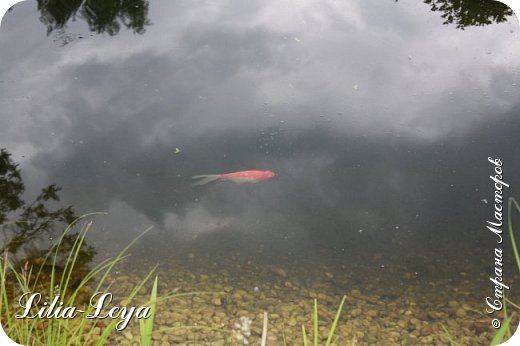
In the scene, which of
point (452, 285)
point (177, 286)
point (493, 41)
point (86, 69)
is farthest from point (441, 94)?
point (86, 69)

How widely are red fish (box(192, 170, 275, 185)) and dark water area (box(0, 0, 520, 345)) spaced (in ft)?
0.16

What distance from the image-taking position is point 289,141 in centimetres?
349

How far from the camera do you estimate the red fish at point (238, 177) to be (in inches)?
126

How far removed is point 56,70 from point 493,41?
385 cm

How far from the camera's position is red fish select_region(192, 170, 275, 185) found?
3203mm

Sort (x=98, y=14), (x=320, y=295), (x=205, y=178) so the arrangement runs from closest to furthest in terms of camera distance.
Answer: (x=320, y=295), (x=205, y=178), (x=98, y=14)

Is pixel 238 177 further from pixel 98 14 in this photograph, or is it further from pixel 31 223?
pixel 98 14

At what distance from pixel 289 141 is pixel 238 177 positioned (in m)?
0.53

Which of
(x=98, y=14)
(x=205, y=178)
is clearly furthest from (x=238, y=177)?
(x=98, y=14)

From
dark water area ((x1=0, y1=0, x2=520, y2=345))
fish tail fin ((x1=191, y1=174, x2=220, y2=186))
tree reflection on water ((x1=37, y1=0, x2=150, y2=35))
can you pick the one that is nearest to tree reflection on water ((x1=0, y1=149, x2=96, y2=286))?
dark water area ((x1=0, y1=0, x2=520, y2=345))

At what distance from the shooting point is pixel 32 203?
304cm

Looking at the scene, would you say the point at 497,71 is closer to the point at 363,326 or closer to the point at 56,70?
the point at 363,326

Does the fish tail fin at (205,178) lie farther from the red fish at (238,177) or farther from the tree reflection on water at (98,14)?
the tree reflection on water at (98,14)

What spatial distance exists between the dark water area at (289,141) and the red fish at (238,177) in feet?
0.16
